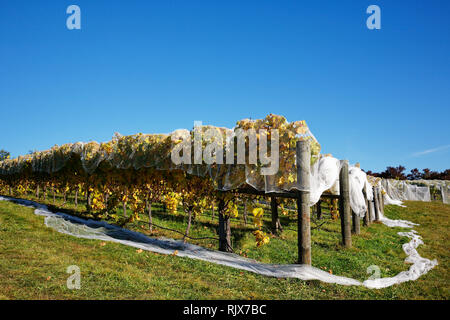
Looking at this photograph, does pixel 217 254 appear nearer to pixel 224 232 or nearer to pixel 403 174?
pixel 224 232

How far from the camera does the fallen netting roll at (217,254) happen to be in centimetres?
588

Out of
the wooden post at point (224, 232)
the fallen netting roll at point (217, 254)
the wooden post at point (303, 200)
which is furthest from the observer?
the wooden post at point (224, 232)

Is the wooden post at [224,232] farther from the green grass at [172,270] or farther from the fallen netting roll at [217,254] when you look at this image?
the green grass at [172,270]

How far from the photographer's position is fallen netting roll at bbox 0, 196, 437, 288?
588 cm

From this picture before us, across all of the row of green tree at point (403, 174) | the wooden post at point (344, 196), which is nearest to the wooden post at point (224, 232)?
the wooden post at point (344, 196)

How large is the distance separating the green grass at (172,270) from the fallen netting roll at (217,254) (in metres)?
0.23

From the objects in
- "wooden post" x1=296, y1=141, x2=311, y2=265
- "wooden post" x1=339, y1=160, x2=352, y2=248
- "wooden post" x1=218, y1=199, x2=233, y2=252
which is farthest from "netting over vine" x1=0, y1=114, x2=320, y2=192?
"wooden post" x1=339, y1=160, x2=352, y2=248

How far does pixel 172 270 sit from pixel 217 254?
1610 mm

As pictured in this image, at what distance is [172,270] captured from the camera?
239 inches

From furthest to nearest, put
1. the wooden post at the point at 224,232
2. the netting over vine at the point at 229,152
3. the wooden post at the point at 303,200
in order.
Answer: the wooden post at the point at 224,232 < the netting over vine at the point at 229,152 < the wooden post at the point at 303,200

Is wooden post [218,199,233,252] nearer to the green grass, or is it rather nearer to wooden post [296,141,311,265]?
the green grass
